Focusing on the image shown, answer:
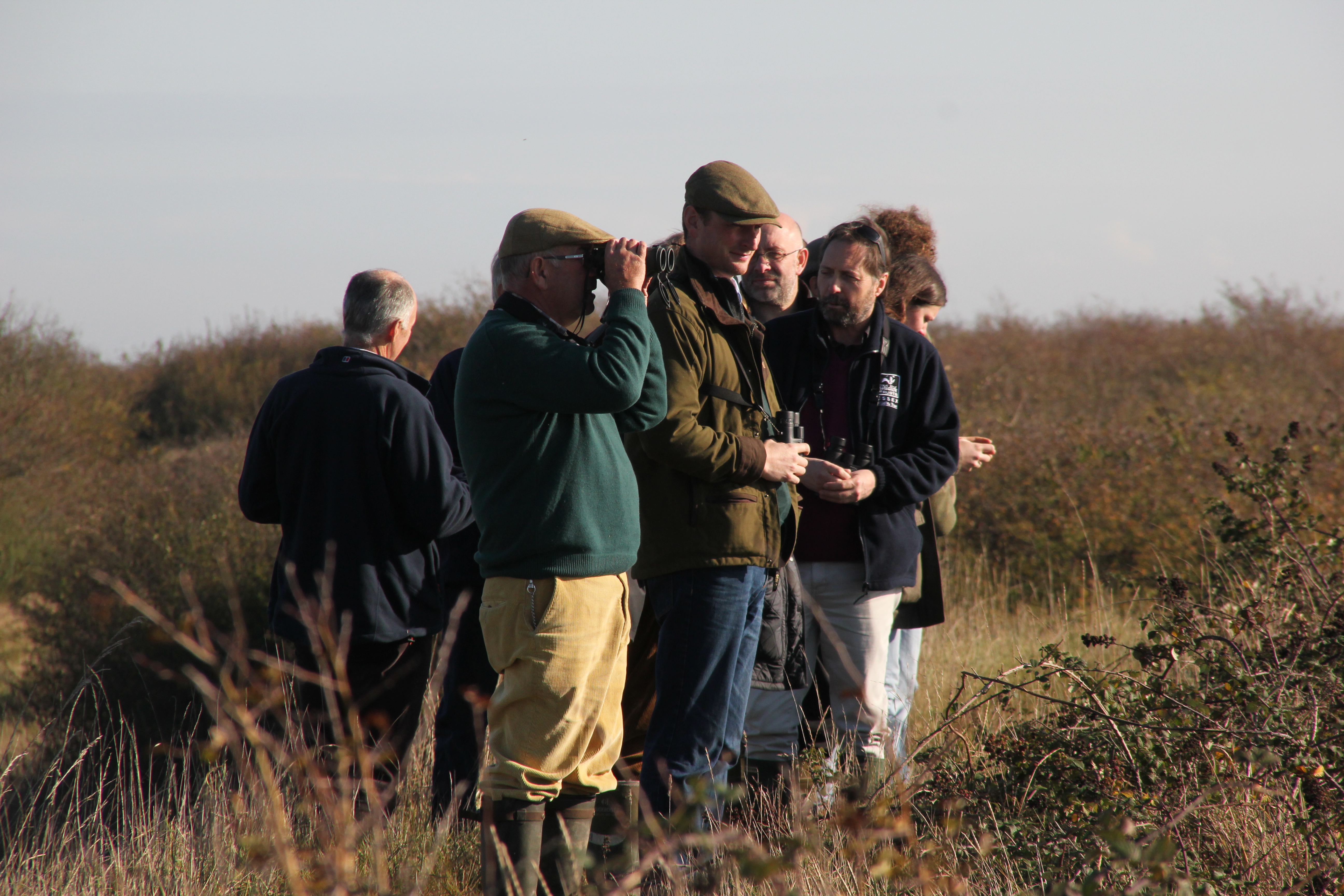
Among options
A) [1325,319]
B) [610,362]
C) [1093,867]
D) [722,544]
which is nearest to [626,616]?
[722,544]

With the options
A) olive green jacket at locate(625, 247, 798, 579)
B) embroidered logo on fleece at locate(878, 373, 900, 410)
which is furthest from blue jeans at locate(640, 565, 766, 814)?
embroidered logo on fleece at locate(878, 373, 900, 410)

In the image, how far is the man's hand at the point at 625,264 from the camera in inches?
107

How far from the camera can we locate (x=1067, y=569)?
804 cm

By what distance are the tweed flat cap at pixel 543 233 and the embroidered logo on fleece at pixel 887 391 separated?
1.27 m

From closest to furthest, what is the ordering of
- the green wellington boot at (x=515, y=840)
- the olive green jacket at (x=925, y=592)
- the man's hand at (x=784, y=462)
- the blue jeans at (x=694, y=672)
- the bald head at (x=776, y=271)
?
the green wellington boot at (x=515, y=840) < the blue jeans at (x=694, y=672) < the man's hand at (x=784, y=462) < the olive green jacket at (x=925, y=592) < the bald head at (x=776, y=271)

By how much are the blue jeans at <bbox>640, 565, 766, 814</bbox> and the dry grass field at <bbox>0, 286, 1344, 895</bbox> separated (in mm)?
364

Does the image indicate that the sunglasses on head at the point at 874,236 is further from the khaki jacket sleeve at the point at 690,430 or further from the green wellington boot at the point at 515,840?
the green wellington boot at the point at 515,840

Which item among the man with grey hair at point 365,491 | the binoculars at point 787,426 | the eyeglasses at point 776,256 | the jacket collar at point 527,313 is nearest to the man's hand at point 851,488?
the binoculars at point 787,426

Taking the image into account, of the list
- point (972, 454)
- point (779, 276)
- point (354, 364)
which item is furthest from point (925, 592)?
point (354, 364)

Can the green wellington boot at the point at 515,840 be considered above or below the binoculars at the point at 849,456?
below

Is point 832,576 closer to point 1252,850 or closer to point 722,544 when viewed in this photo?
point 722,544

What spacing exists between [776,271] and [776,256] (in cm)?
12

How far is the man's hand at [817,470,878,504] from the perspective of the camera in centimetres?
339

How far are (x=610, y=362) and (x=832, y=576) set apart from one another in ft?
4.45
